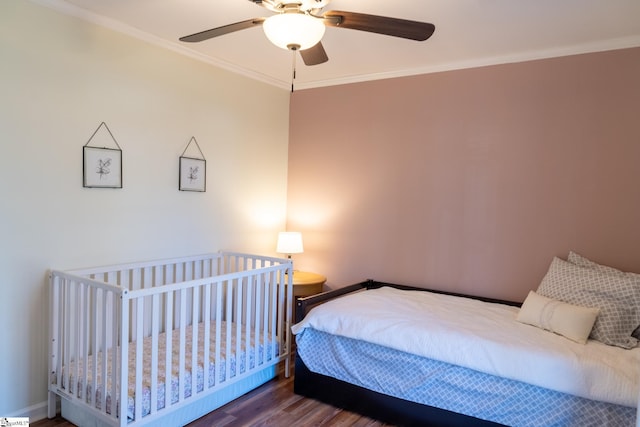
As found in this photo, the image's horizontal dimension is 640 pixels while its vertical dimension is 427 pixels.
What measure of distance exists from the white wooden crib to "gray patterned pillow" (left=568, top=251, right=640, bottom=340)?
6.31 feet

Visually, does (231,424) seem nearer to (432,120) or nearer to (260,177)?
(260,177)

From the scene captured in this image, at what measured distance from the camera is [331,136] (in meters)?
3.82

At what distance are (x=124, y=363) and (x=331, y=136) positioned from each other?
2.54 meters

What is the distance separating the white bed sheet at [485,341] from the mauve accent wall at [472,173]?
0.48 m

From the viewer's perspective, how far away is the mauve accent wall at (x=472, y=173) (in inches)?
106

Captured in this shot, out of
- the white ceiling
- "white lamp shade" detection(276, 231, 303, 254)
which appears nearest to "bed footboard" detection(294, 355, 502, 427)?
"white lamp shade" detection(276, 231, 303, 254)

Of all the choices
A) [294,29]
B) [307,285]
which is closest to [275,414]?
A: [307,285]

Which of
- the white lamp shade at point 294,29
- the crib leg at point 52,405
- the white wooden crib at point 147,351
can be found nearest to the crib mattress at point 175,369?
the white wooden crib at point 147,351

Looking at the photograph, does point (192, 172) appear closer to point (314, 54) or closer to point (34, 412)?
point (314, 54)

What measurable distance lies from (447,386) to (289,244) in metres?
1.83

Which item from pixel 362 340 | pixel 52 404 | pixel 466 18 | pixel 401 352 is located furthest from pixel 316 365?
pixel 466 18

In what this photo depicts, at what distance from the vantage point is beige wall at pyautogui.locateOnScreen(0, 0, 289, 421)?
88.7 inches

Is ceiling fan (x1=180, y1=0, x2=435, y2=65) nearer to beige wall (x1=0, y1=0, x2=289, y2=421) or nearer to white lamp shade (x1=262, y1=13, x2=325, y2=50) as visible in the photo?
white lamp shade (x1=262, y1=13, x2=325, y2=50)

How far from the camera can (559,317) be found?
2320mm
